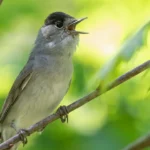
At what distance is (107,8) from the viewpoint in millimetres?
4043

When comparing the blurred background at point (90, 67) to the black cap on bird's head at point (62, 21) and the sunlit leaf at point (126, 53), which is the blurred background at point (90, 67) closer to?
the black cap on bird's head at point (62, 21)

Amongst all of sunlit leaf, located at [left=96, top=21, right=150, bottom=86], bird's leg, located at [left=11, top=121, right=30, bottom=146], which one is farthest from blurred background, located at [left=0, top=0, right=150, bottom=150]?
sunlit leaf, located at [left=96, top=21, right=150, bottom=86]

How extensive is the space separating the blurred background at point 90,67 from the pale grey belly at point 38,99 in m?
0.14

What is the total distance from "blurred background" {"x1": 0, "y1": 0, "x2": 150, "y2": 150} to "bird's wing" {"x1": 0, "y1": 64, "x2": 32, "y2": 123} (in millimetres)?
103

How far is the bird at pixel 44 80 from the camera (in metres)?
3.89

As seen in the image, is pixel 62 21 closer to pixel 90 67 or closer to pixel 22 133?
pixel 90 67

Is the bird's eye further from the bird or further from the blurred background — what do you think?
the blurred background

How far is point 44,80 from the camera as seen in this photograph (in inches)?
154

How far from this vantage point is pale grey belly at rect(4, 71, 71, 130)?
3.85 m

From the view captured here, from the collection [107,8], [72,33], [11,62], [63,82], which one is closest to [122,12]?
[107,8]

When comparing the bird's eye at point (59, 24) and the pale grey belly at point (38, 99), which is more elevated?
the bird's eye at point (59, 24)

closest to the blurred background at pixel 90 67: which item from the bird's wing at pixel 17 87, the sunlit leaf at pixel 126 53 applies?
the bird's wing at pixel 17 87

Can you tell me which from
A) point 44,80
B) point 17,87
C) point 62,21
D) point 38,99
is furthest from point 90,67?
point 17,87

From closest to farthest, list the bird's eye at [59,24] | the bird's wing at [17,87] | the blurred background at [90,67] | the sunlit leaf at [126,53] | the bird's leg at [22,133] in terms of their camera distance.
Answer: the sunlit leaf at [126,53] → the bird's leg at [22,133] → the blurred background at [90,67] → the bird's wing at [17,87] → the bird's eye at [59,24]
